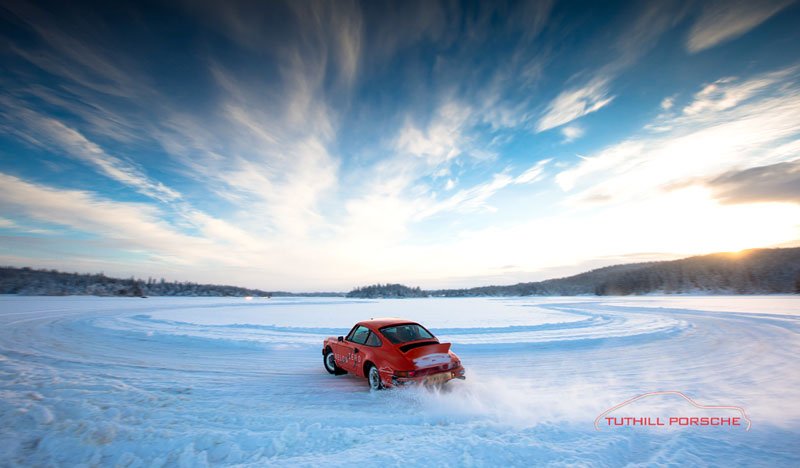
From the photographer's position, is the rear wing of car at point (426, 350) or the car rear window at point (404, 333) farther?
the car rear window at point (404, 333)

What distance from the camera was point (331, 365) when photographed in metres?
9.52

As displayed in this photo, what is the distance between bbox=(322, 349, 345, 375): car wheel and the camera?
9.27m

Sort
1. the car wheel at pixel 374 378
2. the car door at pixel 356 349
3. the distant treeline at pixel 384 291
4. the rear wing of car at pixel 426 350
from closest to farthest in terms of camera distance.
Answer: the rear wing of car at pixel 426 350, the car wheel at pixel 374 378, the car door at pixel 356 349, the distant treeline at pixel 384 291

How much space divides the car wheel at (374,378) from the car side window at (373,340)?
1.60ft

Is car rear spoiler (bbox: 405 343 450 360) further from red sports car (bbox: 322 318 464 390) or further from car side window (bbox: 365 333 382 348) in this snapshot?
car side window (bbox: 365 333 382 348)

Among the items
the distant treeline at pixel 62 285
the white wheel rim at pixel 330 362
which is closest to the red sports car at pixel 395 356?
the white wheel rim at pixel 330 362

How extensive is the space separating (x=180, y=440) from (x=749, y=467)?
744cm

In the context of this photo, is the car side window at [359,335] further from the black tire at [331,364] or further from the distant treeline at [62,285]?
the distant treeline at [62,285]

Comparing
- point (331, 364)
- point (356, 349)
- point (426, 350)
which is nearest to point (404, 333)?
point (426, 350)

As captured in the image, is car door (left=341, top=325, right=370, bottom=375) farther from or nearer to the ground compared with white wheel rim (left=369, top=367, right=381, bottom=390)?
farther from the ground

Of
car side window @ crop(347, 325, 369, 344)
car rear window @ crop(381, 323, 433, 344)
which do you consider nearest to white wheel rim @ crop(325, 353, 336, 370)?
car side window @ crop(347, 325, 369, 344)

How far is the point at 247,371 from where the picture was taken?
9.46m

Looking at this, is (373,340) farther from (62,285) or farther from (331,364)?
(62,285)

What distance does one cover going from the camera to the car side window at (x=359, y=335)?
8.56m
